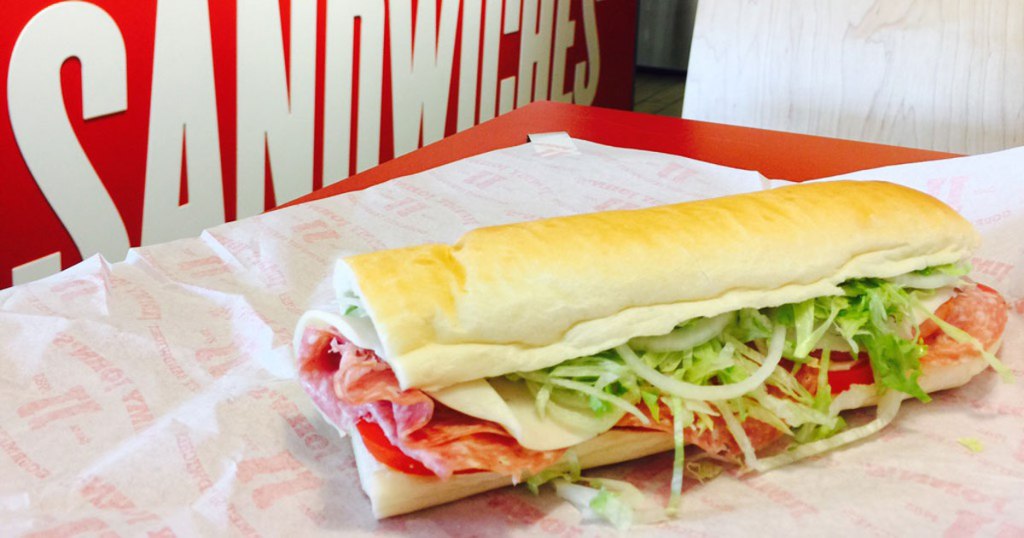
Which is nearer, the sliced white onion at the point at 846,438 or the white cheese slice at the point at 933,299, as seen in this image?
the sliced white onion at the point at 846,438

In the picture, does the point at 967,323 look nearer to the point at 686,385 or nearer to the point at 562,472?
the point at 686,385

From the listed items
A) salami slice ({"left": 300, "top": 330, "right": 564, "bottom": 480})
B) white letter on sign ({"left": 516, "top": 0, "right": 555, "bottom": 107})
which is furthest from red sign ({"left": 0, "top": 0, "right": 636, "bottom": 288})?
salami slice ({"left": 300, "top": 330, "right": 564, "bottom": 480})

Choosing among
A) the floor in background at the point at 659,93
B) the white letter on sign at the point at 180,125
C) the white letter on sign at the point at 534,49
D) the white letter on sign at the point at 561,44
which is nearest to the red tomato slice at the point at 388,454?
the white letter on sign at the point at 180,125

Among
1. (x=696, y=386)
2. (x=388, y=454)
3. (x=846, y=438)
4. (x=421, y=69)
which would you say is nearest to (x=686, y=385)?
(x=696, y=386)

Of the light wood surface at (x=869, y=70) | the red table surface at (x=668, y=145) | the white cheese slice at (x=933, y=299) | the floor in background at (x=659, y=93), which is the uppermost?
the light wood surface at (x=869, y=70)

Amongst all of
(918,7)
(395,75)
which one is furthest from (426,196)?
(395,75)

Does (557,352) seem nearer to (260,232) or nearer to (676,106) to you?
(260,232)

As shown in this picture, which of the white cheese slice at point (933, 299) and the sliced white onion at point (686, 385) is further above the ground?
the white cheese slice at point (933, 299)

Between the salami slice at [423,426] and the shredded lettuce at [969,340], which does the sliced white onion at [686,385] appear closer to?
the salami slice at [423,426]
